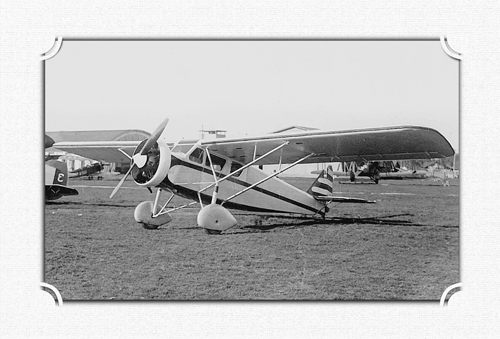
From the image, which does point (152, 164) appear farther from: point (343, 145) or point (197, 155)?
point (343, 145)

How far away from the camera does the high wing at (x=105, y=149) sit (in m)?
3.00

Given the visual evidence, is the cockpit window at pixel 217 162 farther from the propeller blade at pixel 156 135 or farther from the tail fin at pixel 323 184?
the tail fin at pixel 323 184

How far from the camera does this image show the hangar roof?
2851 millimetres

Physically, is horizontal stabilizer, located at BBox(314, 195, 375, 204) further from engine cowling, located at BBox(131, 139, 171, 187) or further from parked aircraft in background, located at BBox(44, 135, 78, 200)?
parked aircraft in background, located at BBox(44, 135, 78, 200)

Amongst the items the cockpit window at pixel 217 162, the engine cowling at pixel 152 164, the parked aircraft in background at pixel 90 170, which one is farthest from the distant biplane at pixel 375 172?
the parked aircraft in background at pixel 90 170

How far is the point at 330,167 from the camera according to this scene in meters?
3.33

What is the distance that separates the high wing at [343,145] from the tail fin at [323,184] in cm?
13

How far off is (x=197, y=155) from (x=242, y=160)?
0.33 metres

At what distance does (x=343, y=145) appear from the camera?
3039mm

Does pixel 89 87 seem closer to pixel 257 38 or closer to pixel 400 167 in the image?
pixel 257 38

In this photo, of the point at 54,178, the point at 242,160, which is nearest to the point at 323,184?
the point at 242,160

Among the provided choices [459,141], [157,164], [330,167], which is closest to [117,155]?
[157,164]

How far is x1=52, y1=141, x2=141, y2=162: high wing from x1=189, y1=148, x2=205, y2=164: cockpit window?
0.41 meters

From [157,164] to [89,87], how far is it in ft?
2.16
